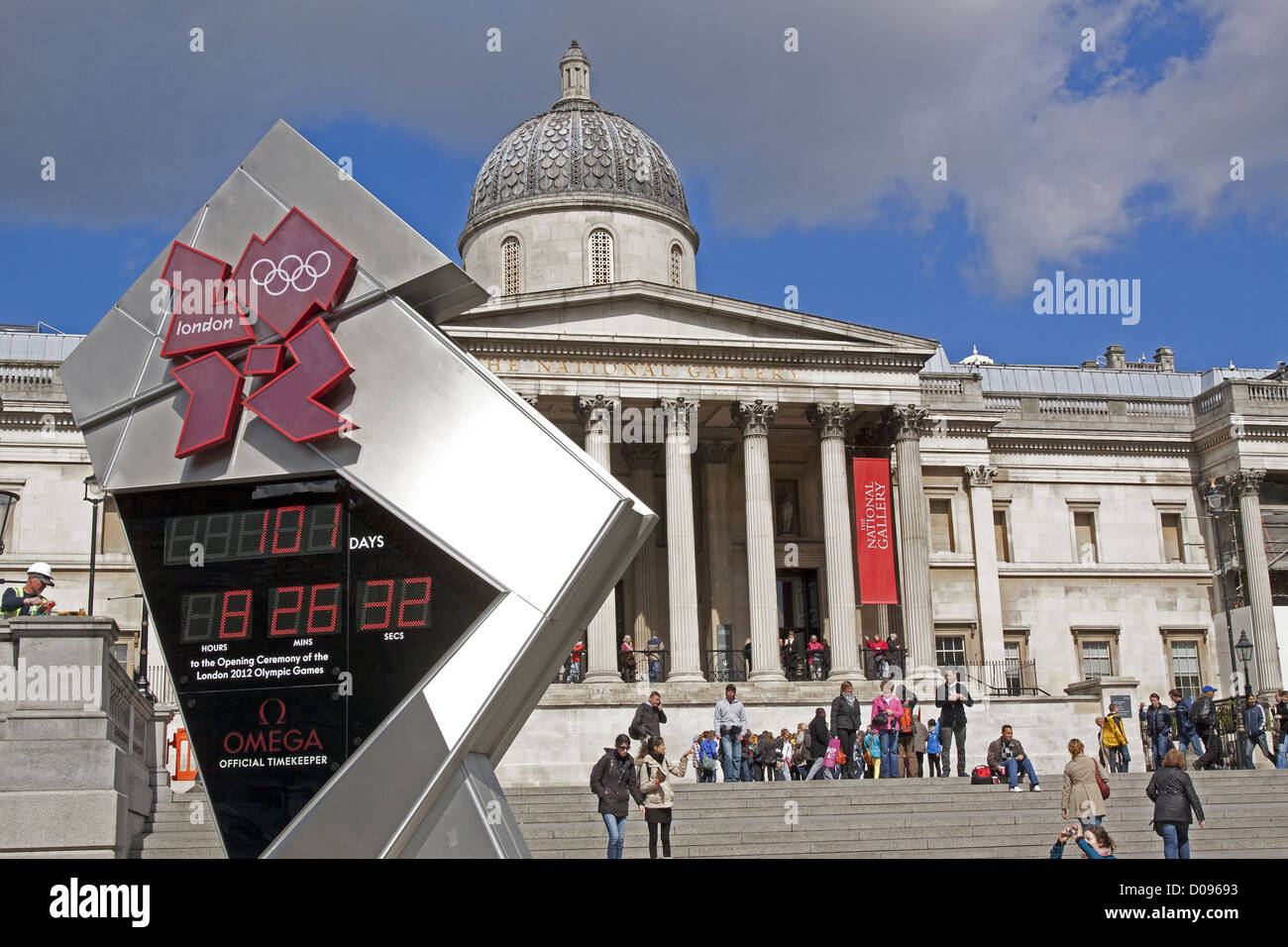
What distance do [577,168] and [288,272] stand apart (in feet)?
102

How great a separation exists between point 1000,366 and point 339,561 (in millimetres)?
49536

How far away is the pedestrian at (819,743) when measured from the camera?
1007 inches

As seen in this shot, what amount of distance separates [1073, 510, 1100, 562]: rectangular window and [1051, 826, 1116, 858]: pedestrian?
1223 inches

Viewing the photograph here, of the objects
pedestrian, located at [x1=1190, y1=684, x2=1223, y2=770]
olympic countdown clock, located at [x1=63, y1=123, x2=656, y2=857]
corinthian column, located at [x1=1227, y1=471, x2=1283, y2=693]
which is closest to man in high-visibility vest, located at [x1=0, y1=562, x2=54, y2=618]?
olympic countdown clock, located at [x1=63, y1=123, x2=656, y2=857]

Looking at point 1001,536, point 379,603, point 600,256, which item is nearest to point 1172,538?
point 1001,536

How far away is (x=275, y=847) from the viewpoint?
39.0 feet

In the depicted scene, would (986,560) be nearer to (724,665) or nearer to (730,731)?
(724,665)

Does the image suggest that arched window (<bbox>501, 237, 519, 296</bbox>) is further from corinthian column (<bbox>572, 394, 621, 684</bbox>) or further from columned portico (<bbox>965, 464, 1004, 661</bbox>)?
columned portico (<bbox>965, 464, 1004, 661</bbox>)

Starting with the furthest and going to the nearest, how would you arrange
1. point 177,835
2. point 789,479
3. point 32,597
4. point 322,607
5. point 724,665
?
1. point 789,479
2. point 724,665
3. point 177,835
4. point 32,597
5. point 322,607

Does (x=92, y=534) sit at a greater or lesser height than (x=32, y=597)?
greater

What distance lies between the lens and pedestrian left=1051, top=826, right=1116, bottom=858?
54.1 feet

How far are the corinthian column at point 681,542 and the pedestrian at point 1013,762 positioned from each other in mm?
10377

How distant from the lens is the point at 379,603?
486 inches
